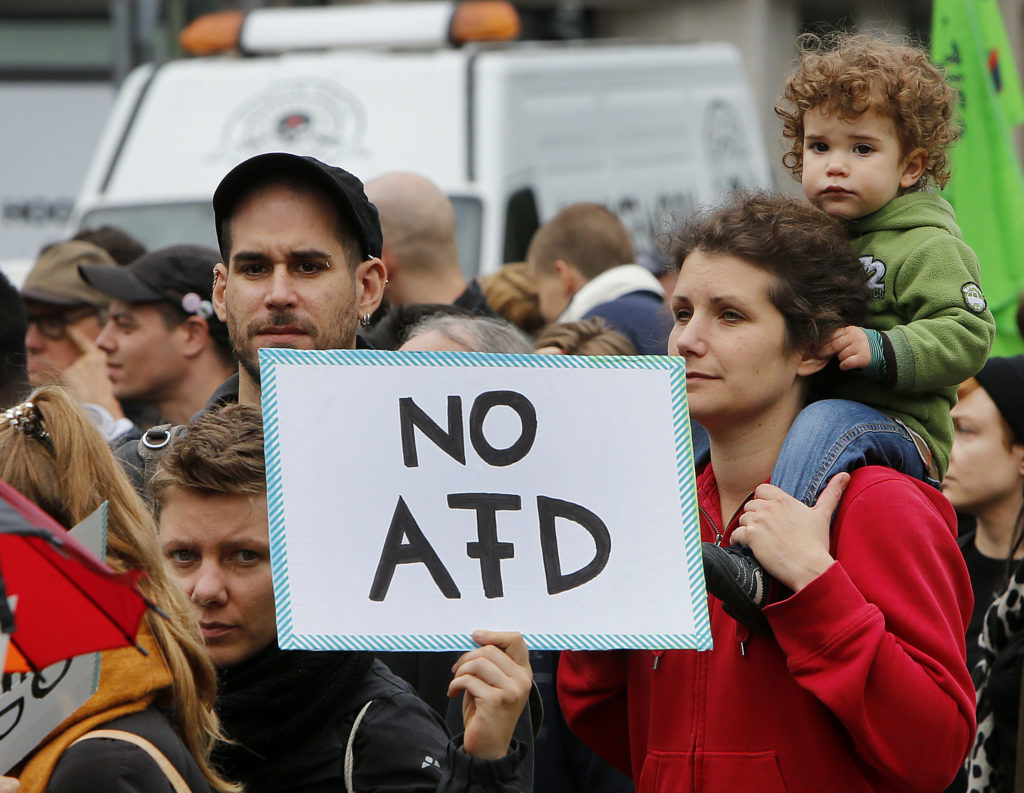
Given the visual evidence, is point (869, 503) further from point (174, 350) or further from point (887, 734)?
point (174, 350)

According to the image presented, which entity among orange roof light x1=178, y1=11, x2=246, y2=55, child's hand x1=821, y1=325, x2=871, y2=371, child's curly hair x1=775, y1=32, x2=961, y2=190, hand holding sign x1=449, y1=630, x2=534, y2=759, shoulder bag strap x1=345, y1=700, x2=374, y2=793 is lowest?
orange roof light x1=178, y1=11, x2=246, y2=55

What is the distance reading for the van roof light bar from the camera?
962 centimetres

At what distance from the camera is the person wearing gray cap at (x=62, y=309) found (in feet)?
21.0

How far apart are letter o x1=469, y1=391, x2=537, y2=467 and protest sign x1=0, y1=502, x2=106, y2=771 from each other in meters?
0.61

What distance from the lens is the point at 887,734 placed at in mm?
2631

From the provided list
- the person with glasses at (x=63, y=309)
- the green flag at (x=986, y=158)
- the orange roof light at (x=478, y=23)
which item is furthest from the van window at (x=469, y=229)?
the green flag at (x=986, y=158)

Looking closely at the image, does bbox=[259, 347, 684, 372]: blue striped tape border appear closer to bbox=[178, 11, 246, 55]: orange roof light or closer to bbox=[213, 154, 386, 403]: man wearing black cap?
bbox=[213, 154, 386, 403]: man wearing black cap

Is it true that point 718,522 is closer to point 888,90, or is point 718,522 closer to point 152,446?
point 888,90

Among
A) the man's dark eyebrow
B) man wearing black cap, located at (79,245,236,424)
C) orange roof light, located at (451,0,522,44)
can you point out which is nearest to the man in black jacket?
the man's dark eyebrow

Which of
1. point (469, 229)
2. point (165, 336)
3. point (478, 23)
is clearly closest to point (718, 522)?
point (165, 336)

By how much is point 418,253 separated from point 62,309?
1678 millimetres

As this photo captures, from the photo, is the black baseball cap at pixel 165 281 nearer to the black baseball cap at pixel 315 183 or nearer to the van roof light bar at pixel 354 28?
the black baseball cap at pixel 315 183

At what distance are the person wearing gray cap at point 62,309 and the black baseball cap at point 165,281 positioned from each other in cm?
99

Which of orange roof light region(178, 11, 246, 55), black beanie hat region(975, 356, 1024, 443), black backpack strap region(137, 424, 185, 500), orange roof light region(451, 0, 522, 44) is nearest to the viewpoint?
black backpack strap region(137, 424, 185, 500)
